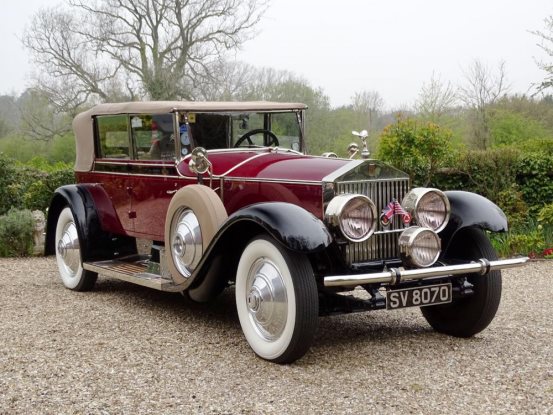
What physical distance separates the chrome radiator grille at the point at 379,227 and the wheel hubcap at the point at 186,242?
1186 millimetres

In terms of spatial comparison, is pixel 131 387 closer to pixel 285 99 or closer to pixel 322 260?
pixel 322 260

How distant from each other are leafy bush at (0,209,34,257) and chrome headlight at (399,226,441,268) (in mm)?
7117

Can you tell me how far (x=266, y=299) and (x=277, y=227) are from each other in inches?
21.8

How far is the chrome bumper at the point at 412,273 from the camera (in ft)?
14.7

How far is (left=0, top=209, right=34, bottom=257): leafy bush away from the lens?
34.2 feet

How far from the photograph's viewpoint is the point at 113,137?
7344 mm

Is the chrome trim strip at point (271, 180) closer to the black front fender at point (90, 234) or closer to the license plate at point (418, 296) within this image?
the license plate at point (418, 296)

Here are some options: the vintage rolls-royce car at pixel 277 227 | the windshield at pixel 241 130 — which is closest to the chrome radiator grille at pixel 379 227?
A: the vintage rolls-royce car at pixel 277 227

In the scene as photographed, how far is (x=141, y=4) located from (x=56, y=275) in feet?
71.6

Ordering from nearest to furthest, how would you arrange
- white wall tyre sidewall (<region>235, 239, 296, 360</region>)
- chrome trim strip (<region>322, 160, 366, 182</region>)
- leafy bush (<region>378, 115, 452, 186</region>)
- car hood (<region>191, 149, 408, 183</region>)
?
white wall tyre sidewall (<region>235, 239, 296, 360</region>)
chrome trim strip (<region>322, 160, 366, 182</region>)
car hood (<region>191, 149, 408, 183</region>)
leafy bush (<region>378, 115, 452, 186</region>)

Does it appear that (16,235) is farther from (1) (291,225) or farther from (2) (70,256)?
(1) (291,225)

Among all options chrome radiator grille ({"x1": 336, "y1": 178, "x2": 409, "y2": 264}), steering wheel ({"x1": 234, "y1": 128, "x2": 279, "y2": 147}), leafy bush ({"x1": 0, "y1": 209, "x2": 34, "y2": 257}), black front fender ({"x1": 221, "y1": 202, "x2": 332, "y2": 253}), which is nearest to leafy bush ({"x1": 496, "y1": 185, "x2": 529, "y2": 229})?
steering wheel ({"x1": 234, "y1": 128, "x2": 279, "y2": 147})

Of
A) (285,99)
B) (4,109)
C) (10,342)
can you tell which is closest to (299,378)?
(10,342)

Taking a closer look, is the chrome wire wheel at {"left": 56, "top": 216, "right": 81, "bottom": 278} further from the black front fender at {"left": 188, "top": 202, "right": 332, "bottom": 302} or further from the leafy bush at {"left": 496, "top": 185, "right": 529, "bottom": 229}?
the leafy bush at {"left": 496, "top": 185, "right": 529, "bottom": 229}
